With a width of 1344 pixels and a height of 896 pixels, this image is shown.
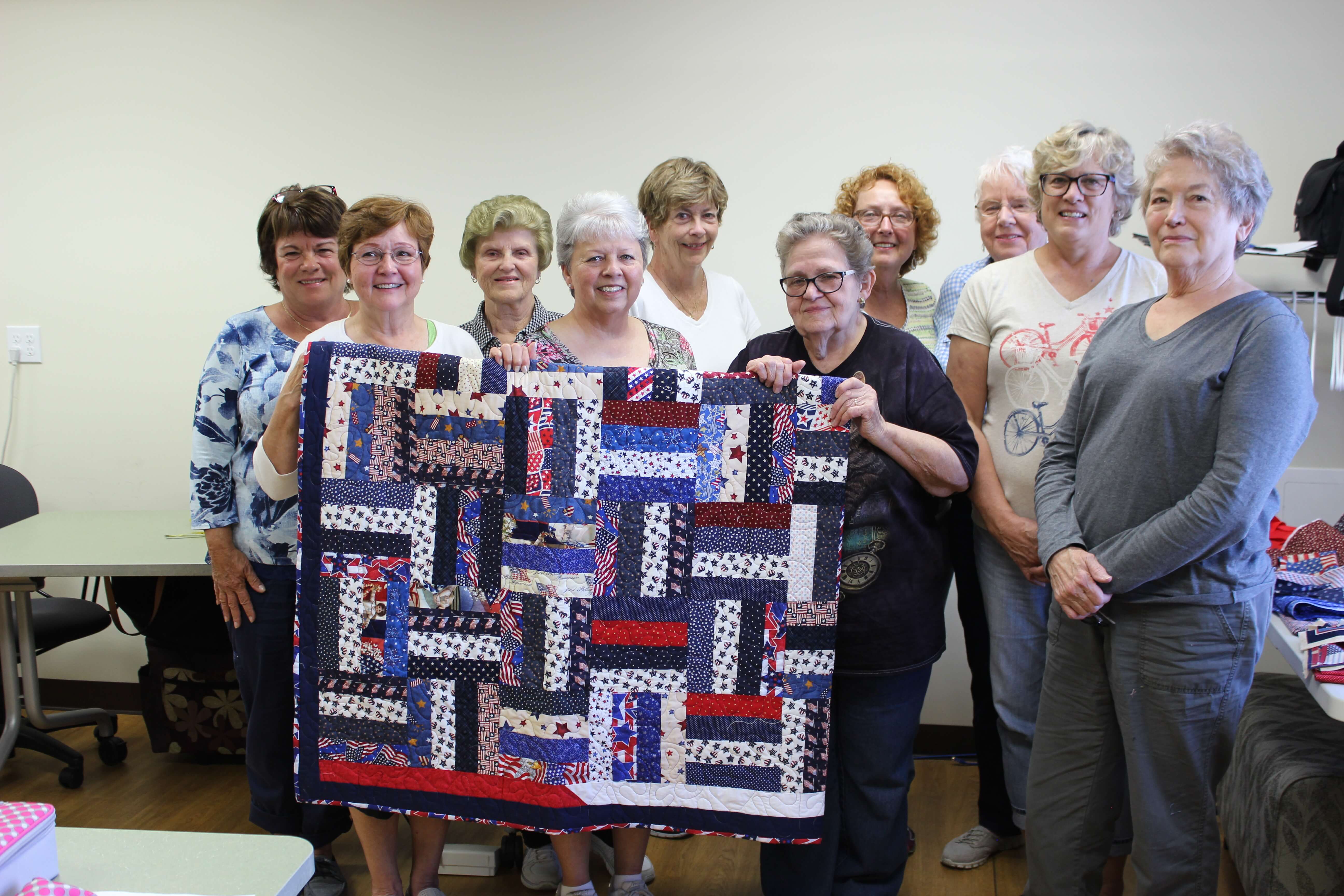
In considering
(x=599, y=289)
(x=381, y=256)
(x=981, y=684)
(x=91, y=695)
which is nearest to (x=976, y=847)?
(x=981, y=684)

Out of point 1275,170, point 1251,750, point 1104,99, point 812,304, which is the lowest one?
point 1251,750

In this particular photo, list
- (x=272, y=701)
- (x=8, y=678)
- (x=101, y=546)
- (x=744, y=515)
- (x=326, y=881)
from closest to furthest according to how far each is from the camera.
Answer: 1. (x=744, y=515)
2. (x=272, y=701)
3. (x=326, y=881)
4. (x=101, y=546)
5. (x=8, y=678)

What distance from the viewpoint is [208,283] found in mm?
3393

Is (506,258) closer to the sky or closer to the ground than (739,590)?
closer to the sky

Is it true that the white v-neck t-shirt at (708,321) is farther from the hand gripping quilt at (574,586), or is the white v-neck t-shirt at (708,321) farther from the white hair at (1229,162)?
the white hair at (1229,162)

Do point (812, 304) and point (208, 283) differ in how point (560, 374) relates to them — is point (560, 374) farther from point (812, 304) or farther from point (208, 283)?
point (208, 283)

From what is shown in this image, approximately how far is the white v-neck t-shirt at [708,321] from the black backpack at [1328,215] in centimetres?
160

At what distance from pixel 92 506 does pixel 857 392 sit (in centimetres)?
310

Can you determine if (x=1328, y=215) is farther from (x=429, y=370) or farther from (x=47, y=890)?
(x=47, y=890)

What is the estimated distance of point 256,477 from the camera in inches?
81.3

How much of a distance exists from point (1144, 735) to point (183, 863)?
1559 mm

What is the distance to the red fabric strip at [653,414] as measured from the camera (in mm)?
1818

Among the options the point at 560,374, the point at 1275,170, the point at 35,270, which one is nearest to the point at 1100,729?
the point at 560,374

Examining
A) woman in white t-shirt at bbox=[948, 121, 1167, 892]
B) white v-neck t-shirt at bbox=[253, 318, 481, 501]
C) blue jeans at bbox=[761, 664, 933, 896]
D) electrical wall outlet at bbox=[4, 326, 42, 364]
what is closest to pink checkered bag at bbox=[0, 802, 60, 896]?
white v-neck t-shirt at bbox=[253, 318, 481, 501]
